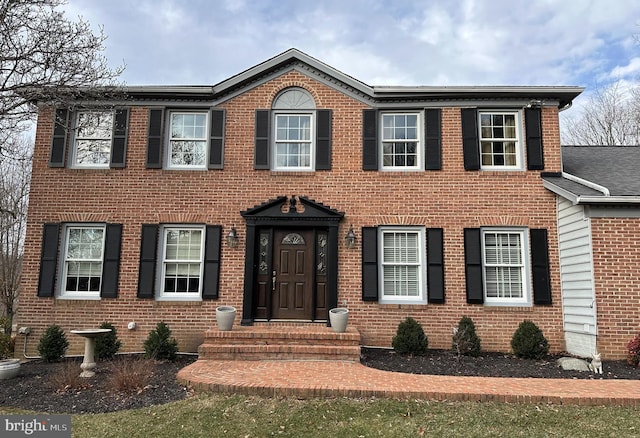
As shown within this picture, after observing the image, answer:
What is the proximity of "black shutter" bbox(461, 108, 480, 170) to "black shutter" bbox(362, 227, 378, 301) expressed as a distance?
266 cm

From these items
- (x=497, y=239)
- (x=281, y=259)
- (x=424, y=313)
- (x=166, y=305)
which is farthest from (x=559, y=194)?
(x=166, y=305)

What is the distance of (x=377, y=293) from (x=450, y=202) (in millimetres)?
2630

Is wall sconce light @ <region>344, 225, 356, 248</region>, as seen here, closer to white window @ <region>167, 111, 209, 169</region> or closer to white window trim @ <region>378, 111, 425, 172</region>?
white window trim @ <region>378, 111, 425, 172</region>

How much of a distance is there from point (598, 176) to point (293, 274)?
23.7 ft

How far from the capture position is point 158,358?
846cm

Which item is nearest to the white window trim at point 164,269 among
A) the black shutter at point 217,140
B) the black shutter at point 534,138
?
the black shutter at point 217,140

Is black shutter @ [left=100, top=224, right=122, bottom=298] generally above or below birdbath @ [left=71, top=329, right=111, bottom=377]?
above

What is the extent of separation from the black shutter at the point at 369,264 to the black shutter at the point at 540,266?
3.39m

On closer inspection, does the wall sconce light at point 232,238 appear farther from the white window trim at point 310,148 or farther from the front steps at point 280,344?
the front steps at point 280,344

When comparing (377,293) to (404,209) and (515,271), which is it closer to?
(404,209)

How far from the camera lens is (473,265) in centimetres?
930

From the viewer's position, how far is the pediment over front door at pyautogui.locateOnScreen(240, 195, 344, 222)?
9445 millimetres

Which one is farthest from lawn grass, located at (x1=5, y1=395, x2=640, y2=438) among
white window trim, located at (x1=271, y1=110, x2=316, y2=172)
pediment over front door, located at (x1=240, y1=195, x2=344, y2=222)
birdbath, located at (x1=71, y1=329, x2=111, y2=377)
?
white window trim, located at (x1=271, y1=110, x2=316, y2=172)

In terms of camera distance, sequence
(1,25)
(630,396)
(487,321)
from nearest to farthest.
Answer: (630,396) < (1,25) < (487,321)
